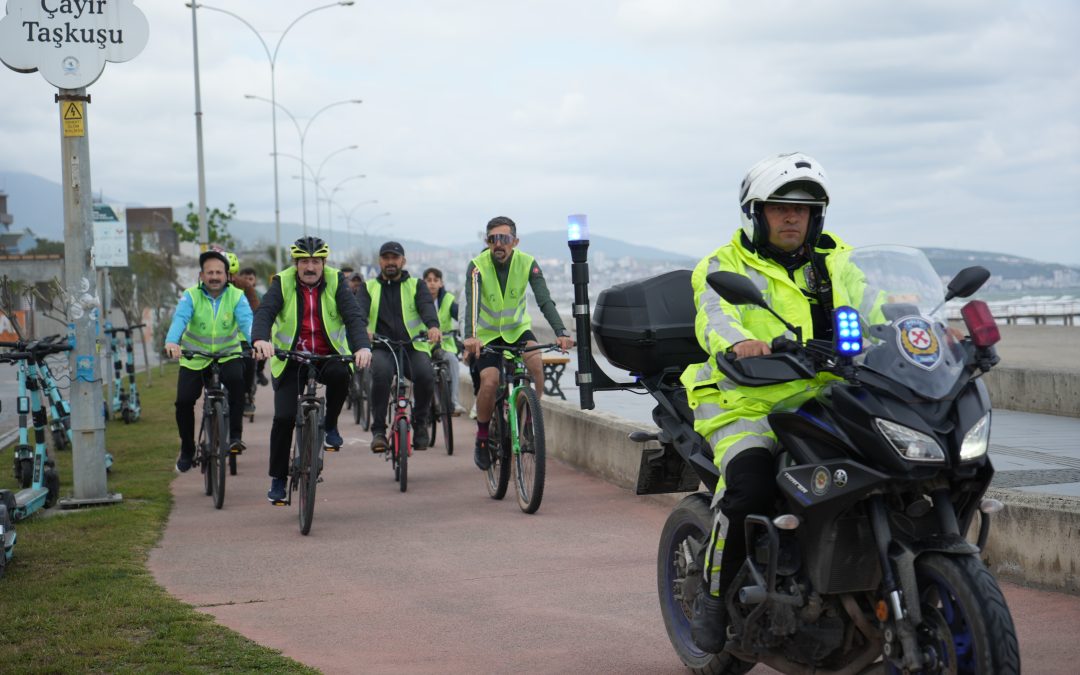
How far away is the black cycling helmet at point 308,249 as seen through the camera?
10398 mm

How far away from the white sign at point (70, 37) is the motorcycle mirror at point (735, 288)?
24.7 feet

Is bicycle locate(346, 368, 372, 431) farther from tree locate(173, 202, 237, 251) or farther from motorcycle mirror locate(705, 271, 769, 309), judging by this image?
tree locate(173, 202, 237, 251)

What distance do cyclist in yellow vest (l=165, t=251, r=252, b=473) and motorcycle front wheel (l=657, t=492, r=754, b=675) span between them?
6725 millimetres

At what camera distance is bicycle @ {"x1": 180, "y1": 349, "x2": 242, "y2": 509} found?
11.1 metres

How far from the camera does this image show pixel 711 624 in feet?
16.4

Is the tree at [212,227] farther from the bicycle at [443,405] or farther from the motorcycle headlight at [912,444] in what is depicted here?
the motorcycle headlight at [912,444]

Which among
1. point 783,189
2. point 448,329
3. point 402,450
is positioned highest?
point 783,189

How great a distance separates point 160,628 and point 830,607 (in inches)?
134

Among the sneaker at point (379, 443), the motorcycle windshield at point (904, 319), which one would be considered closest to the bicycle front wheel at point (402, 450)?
the sneaker at point (379, 443)

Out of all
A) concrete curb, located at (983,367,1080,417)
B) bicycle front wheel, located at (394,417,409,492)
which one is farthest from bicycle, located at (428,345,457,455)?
concrete curb, located at (983,367,1080,417)

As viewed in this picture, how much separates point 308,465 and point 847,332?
628 centimetres

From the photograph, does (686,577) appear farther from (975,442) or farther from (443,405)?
(443,405)

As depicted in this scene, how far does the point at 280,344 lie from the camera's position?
34.4ft

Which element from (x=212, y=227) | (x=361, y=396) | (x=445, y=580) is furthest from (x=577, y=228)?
(x=212, y=227)
